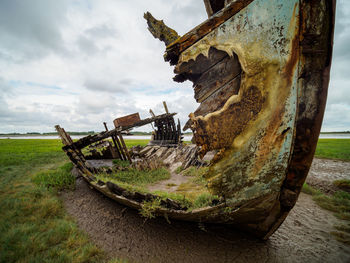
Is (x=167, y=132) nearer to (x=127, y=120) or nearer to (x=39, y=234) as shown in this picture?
(x=127, y=120)

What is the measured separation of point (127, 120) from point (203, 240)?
5.17 meters

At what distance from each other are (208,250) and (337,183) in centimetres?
605

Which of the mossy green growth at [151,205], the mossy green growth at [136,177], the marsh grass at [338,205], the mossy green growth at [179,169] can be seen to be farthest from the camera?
the mossy green growth at [179,169]

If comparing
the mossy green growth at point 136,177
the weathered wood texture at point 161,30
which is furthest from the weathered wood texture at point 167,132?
the weathered wood texture at point 161,30

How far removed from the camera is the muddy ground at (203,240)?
2.36 meters

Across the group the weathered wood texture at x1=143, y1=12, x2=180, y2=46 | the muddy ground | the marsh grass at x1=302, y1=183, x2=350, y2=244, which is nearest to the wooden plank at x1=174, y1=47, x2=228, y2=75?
the weathered wood texture at x1=143, y1=12, x2=180, y2=46

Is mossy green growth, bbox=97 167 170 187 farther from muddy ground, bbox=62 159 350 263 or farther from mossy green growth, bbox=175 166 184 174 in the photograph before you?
muddy ground, bbox=62 159 350 263

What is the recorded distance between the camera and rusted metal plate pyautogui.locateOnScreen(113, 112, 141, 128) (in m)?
6.35

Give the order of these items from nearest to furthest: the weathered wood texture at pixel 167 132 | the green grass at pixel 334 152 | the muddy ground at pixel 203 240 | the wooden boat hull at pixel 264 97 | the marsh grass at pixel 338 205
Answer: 1. the wooden boat hull at pixel 264 97
2. the muddy ground at pixel 203 240
3. the marsh grass at pixel 338 205
4. the weathered wood texture at pixel 167 132
5. the green grass at pixel 334 152

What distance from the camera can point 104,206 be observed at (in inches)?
159

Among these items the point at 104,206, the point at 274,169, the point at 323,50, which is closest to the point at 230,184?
the point at 274,169

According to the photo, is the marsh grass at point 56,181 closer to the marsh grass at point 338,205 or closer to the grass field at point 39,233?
the grass field at point 39,233

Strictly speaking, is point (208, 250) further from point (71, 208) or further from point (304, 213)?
point (71, 208)

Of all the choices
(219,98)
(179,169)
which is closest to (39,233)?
(219,98)
